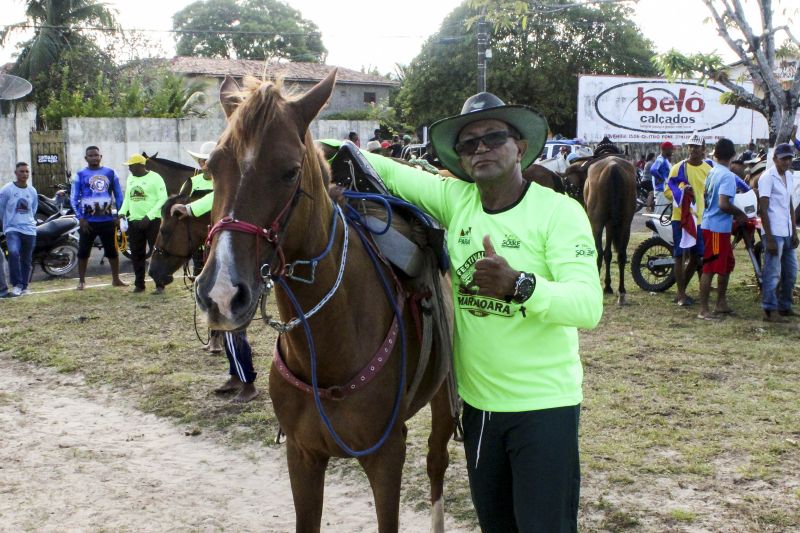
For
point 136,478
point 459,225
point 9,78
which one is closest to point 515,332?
point 459,225

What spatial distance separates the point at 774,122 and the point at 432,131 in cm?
764

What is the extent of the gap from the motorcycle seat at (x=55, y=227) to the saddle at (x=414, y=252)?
9940 mm

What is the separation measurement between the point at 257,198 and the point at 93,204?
9374 millimetres

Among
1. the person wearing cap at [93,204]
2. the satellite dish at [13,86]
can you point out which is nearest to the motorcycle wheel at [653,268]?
the person wearing cap at [93,204]

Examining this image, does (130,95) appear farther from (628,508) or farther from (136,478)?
(628,508)

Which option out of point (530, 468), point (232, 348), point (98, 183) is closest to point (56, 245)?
point (98, 183)

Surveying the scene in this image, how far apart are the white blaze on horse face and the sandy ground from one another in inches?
88.2

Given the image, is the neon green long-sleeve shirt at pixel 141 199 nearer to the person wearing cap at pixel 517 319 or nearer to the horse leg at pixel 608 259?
the horse leg at pixel 608 259

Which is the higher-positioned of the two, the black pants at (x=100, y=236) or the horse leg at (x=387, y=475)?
the black pants at (x=100, y=236)

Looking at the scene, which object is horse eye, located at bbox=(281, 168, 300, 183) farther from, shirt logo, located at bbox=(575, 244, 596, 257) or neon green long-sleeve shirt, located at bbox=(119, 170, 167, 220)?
neon green long-sleeve shirt, located at bbox=(119, 170, 167, 220)

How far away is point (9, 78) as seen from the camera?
17031 mm

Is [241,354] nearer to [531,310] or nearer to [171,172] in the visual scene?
[531,310]

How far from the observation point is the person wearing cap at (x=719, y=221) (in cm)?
780

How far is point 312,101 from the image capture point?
2.40 meters
